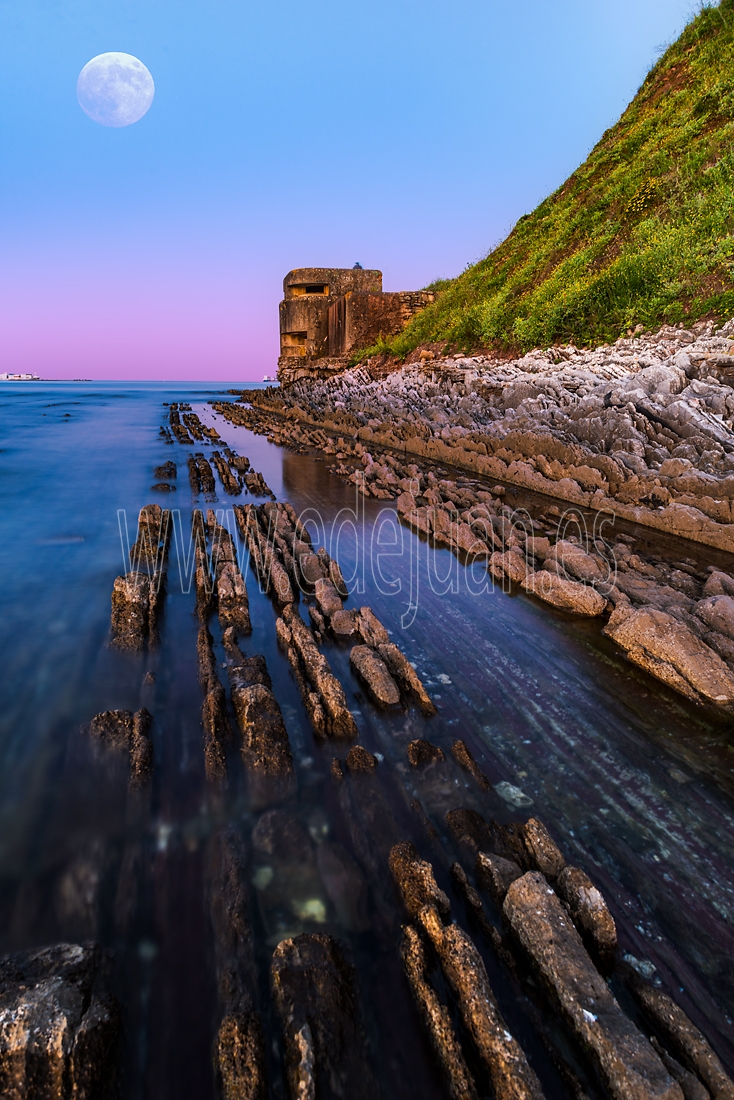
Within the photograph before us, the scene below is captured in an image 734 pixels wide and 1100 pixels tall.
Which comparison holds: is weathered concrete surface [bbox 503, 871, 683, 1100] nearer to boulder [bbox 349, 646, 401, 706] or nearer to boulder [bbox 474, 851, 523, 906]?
boulder [bbox 474, 851, 523, 906]

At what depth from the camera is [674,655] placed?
3.13 meters

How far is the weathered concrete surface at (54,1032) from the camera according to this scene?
1.21 m

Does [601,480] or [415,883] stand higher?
[601,480]

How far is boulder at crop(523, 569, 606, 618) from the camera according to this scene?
3982mm

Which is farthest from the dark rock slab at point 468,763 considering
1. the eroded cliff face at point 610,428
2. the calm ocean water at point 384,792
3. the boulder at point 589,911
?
the eroded cliff face at point 610,428

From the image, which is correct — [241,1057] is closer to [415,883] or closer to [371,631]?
[415,883]

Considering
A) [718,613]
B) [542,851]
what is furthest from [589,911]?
[718,613]

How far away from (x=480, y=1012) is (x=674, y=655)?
2414mm

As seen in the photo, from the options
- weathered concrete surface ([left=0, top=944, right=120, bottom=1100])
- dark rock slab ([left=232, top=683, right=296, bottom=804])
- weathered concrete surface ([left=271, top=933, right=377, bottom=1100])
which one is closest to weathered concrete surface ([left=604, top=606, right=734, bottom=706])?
dark rock slab ([left=232, top=683, right=296, bottom=804])

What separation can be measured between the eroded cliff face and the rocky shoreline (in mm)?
23

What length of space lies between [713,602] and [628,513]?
284 cm

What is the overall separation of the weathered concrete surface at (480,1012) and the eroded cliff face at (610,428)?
16.3ft

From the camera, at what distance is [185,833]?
207 centimetres

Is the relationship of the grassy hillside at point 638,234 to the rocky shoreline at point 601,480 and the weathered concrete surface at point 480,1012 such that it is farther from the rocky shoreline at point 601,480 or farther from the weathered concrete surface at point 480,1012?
the weathered concrete surface at point 480,1012
